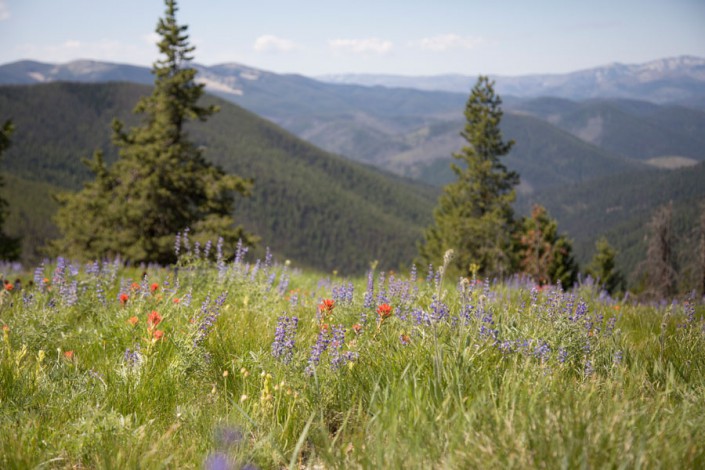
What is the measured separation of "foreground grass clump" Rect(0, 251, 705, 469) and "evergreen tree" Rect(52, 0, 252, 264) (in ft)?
69.1

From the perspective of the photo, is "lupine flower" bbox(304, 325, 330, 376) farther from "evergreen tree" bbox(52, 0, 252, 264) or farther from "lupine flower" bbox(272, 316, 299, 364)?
"evergreen tree" bbox(52, 0, 252, 264)

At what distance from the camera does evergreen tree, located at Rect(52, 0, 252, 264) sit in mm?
25406

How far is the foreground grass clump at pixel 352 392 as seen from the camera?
1.98 m

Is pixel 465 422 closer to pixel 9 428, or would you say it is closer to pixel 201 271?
pixel 9 428

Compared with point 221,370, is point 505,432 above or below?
above

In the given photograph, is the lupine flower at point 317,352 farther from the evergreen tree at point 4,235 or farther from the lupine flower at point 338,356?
the evergreen tree at point 4,235

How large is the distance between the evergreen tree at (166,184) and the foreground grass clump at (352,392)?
21.1 metres

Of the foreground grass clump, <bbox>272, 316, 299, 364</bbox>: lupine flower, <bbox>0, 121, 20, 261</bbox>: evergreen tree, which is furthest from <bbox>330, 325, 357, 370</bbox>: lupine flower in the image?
<bbox>0, 121, 20, 261</bbox>: evergreen tree

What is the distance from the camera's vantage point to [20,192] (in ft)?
558

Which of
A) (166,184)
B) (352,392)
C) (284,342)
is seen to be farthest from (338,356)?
(166,184)

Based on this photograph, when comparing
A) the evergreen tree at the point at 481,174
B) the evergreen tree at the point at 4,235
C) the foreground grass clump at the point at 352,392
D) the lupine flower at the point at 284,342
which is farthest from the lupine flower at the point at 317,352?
the evergreen tree at the point at 481,174

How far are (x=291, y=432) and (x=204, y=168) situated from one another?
26.6 meters

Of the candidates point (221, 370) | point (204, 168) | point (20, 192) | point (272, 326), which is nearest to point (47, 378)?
point (221, 370)

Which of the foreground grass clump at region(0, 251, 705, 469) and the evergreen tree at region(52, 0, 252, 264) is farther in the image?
the evergreen tree at region(52, 0, 252, 264)
